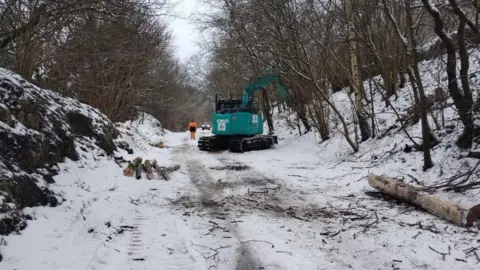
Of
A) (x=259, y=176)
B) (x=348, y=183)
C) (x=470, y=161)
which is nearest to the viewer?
A: (x=470, y=161)

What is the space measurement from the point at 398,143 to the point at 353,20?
12.3 ft

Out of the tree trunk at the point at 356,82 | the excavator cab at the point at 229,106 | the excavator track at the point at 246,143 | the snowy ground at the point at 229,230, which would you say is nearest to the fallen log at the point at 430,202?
the snowy ground at the point at 229,230

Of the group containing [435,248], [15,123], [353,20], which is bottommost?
[435,248]

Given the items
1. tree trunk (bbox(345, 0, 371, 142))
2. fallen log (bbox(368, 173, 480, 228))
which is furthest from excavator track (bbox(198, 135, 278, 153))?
fallen log (bbox(368, 173, 480, 228))

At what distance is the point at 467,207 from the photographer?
17.1 ft

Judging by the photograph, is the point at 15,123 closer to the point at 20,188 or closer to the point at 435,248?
the point at 20,188

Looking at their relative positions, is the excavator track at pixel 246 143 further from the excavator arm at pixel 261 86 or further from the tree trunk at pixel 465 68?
the tree trunk at pixel 465 68

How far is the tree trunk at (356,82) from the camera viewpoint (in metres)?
11.7

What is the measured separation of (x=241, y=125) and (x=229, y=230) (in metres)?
11.2

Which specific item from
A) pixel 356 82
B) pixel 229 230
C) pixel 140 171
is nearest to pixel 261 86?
pixel 356 82

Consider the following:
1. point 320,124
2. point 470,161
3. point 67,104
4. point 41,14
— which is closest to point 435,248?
point 470,161

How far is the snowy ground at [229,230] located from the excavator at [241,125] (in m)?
7.68

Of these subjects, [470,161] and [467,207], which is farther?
[470,161]

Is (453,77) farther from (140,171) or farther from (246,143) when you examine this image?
(246,143)
